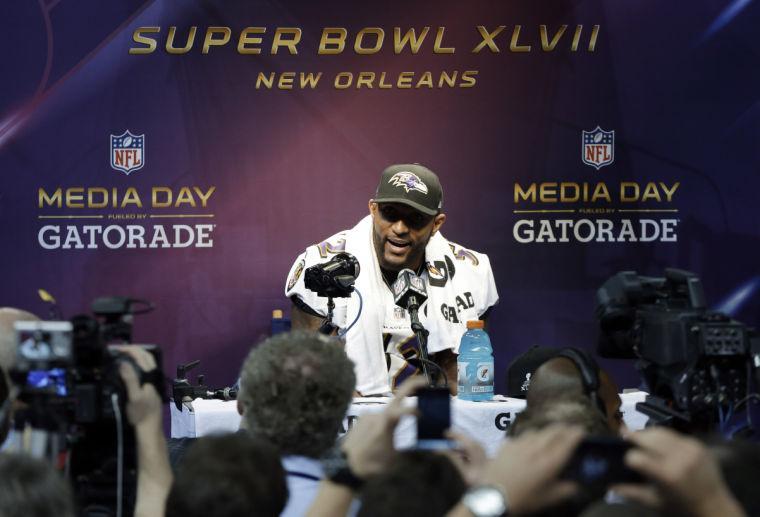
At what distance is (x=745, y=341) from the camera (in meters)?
2.35

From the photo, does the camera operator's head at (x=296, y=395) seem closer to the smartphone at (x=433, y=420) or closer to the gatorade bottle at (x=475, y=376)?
the smartphone at (x=433, y=420)

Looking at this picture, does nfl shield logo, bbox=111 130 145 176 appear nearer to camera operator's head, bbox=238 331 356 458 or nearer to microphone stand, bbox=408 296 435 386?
microphone stand, bbox=408 296 435 386

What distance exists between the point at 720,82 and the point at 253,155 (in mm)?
2231

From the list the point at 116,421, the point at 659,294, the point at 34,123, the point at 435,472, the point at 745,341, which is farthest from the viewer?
the point at 34,123

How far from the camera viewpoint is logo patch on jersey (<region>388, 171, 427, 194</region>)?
4207 millimetres

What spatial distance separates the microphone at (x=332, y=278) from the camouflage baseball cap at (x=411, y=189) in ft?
1.84

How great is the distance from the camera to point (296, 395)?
2037 millimetres

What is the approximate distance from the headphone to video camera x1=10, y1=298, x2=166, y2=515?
37.6 inches

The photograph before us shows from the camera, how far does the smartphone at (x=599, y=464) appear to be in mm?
1475

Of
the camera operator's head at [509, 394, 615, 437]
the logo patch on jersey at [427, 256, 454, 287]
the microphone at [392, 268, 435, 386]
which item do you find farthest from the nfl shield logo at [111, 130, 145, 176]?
the camera operator's head at [509, 394, 615, 437]

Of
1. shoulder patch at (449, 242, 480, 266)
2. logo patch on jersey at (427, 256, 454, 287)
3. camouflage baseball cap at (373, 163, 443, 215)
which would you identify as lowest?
logo patch on jersey at (427, 256, 454, 287)

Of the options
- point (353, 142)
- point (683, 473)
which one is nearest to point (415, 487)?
point (683, 473)

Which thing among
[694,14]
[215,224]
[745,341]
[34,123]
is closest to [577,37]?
[694,14]

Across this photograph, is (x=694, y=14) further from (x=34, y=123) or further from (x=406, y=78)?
(x=34, y=123)
